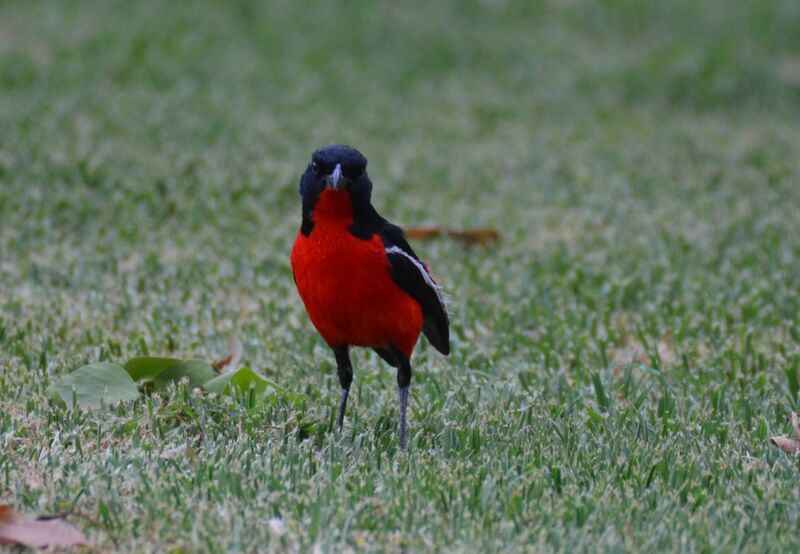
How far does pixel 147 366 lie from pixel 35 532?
4.98 ft

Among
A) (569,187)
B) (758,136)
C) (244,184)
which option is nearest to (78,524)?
(244,184)

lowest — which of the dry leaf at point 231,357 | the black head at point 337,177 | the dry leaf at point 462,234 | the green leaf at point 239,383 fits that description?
the dry leaf at point 462,234

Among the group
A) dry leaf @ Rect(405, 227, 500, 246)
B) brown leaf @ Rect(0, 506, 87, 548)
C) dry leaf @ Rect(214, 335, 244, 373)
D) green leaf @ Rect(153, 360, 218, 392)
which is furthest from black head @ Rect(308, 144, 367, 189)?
dry leaf @ Rect(405, 227, 500, 246)

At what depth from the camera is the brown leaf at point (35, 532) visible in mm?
2975

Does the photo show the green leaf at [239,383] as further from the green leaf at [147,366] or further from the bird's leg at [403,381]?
the bird's leg at [403,381]

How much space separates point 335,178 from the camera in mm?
3838

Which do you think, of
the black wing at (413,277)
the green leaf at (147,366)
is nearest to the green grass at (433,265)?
the green leaf at (147,366)

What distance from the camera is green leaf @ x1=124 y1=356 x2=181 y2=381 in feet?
14.6

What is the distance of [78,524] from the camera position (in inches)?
123

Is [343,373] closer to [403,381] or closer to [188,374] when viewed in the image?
[403,381]

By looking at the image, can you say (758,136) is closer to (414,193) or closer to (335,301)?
(414,193)

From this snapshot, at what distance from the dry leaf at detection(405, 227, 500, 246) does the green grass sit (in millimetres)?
160

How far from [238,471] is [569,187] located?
19.5ft

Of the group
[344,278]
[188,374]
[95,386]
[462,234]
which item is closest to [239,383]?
[188,374]
